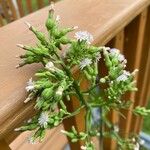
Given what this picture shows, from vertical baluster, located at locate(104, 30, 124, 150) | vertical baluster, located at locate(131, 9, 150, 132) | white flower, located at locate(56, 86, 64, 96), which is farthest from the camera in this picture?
vertical baluster, located at locate(131, 9, 150, 132)

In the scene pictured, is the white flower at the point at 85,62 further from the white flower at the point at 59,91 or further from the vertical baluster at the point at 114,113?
the vertical baluster at the point at 114,113

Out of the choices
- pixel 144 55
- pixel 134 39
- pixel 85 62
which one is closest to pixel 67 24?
pixel 85 62

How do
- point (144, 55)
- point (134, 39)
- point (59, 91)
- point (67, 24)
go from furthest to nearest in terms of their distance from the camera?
point (144, 55) → point (134, 39) → point (67, 24) → point (59, 91)

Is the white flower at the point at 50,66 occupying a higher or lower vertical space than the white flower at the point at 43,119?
higher

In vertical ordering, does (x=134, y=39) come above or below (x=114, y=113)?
above

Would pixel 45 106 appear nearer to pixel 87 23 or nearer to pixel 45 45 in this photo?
pixel 45 45

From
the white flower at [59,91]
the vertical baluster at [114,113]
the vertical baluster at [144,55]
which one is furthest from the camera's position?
the vertical baluster at [144,55]

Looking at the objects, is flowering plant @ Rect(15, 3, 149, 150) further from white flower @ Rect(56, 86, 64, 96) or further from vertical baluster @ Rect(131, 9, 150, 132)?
vertical baluster @ Rect(131, 9, 150, 132)

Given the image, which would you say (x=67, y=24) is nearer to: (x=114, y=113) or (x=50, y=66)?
(x=50, y=66)

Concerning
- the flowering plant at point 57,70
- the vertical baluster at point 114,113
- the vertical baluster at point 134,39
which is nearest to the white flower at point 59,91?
the flowering plant at point 57,70

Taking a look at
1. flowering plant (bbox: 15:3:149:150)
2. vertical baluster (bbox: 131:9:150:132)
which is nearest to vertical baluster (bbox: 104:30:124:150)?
vertical baluster (bbox: 131:9:150:132)

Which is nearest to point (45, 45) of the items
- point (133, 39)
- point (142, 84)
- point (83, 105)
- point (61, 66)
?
point (61, 66)
